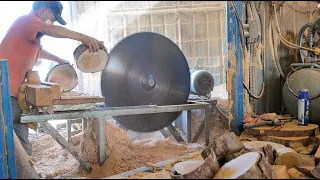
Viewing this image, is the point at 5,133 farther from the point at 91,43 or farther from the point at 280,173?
the point at 280,173

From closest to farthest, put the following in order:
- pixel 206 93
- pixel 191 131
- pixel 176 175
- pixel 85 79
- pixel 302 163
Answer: pixel 176 175
pixel 302 163
pixel 191 131
pixel 206 93
pixel 85 79

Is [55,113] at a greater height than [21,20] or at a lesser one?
lesser

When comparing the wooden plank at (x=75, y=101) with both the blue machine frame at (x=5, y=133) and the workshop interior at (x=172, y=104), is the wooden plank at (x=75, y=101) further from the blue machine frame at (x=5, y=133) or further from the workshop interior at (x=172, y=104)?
the blue machine frame at (x=5, y=133)

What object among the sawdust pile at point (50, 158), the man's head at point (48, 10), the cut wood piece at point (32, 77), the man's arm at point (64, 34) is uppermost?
the man's head at point (48, 10)

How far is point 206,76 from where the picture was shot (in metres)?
5.82

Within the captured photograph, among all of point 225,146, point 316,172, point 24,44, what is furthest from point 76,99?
point 316,172

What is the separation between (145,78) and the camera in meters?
4.54

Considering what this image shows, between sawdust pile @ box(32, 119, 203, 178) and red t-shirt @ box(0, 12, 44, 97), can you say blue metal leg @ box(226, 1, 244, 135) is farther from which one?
red t-shirt @ box(0, 12, 44, 97)

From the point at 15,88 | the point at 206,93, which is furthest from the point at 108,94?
the point at 206,93

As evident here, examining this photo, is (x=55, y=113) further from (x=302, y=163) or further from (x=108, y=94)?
(x=302, y=163)

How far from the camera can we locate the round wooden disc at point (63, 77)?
3.82 m

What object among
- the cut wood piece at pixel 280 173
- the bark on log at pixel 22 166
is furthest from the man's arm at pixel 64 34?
the cut wood piece at pixel 280 173

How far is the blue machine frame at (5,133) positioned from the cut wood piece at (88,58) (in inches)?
35.8

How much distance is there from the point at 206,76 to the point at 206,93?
313 mm
